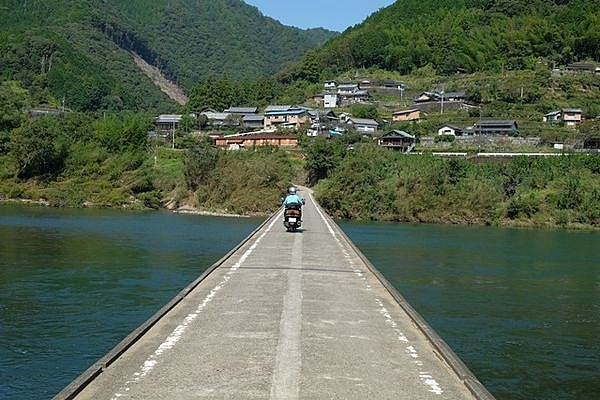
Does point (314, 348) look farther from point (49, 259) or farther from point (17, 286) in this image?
point (49, 259)

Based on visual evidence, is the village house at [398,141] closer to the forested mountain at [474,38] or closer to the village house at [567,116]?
the village house at [567,116]

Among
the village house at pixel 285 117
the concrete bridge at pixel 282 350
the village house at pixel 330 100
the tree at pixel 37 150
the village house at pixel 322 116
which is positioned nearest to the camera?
the concrete bridge at pixel 282 350

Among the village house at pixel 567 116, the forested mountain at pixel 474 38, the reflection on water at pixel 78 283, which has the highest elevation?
the forested mountain at pixel 474 38

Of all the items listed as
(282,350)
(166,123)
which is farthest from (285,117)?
(282,350)

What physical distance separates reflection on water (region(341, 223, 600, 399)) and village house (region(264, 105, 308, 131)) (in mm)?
42379

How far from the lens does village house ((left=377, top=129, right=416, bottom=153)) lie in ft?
188

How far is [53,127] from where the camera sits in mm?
53000

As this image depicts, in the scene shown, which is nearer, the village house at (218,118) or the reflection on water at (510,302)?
A: the reflection on water at (510,302)

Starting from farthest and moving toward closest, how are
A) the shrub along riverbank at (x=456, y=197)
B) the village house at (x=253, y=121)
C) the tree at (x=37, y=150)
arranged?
the village house at (x=253, y=121) → the tree at (x=37, y=150) → the shrub along riverbank at (x=456, y=197)

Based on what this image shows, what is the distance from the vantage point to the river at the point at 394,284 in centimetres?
980

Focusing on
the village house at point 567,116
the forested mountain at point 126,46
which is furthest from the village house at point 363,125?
the forested mountain at point 126,46

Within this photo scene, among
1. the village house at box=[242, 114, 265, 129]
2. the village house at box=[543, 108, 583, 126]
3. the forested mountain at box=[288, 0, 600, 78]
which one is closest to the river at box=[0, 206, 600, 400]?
the village house at box=[543, 108, 583, 126]

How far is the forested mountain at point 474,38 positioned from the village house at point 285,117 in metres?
27.7

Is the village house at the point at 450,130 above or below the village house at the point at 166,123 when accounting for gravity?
below
